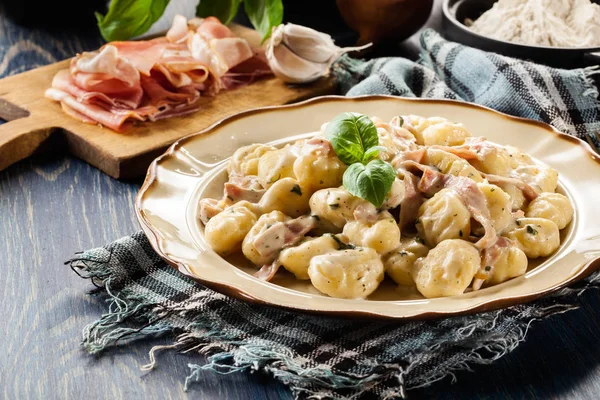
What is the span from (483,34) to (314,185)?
5.11 ft

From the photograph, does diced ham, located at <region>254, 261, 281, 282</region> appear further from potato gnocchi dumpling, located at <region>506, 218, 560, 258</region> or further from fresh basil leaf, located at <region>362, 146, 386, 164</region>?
potato gnocchi dumpling, located at <region>506, 218, 560, 258</region>

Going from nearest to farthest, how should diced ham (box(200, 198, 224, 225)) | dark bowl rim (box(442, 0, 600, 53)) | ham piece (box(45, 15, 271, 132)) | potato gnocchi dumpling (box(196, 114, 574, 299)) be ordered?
potato gnocchi dumpling (box(196, 114, 574, 299))
diced ham (box(200, 198, 224, 225))
dark bowl rim (box(442, 0, 600, 53))
ham piece (box(45, 15, 271, 132))

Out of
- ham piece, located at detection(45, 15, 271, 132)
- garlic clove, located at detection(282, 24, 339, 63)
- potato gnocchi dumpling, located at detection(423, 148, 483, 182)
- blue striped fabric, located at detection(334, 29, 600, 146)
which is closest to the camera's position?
potato gnocchi dumpling, located at detection(423, 148, 483, 182)

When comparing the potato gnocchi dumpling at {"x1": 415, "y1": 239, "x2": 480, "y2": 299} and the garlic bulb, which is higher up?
the potato gnocchi dumpling at {"x1": 415, "y1": 239, "x2": 480, "y2": 299}

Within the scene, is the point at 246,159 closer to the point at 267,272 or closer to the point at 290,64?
the point at 267,272

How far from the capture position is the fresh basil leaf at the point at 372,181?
1.79 meters

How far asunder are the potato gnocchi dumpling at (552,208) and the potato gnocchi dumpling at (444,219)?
9.6 inches

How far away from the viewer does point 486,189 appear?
1.91m

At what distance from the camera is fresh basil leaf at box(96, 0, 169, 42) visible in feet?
11.3

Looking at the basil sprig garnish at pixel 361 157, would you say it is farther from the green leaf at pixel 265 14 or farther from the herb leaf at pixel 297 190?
the green leaf at pixel 265 14

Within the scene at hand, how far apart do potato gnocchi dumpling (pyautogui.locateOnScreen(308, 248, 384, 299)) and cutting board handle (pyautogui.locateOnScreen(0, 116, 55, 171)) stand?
4.89 feet

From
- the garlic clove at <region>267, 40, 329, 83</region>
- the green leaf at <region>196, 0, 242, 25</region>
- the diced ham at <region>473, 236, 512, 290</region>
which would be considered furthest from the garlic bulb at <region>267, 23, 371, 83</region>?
the diced ham at <region>473, 236, 512, 290</region>

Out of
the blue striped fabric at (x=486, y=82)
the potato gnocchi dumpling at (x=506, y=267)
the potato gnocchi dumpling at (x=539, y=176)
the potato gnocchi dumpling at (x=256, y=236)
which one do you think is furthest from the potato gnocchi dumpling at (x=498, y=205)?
the blue striped fabric at (x=486, y=82)

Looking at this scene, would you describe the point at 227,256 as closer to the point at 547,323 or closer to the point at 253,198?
the point at 253,198
